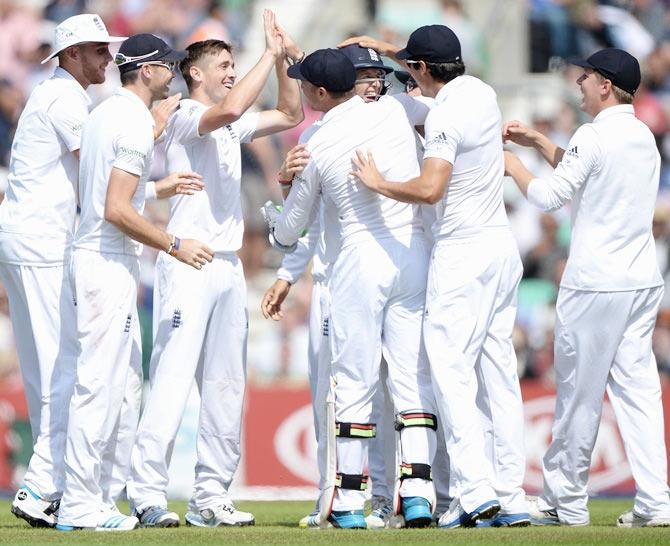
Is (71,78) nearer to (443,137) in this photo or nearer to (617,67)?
(443,137)

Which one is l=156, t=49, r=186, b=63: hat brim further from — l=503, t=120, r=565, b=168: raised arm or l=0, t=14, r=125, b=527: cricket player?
l=503, t=120, r=565, b=168: raised arm

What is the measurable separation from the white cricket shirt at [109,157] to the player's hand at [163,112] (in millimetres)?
221

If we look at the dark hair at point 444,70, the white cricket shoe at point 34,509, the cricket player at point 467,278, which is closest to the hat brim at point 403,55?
the cricket player at point 467,278

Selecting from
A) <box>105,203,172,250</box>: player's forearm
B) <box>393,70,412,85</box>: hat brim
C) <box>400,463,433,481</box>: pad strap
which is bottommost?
<box>400,463,433,481</box>: pad strap

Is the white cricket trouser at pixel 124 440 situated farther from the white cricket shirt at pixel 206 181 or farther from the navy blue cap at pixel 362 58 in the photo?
the navy blue cap at pixel 362 58

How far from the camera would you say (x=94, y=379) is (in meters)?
7.70

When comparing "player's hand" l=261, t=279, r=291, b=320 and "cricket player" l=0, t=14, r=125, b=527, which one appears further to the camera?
"player's hand" l=261, t=279, r=291, b=320

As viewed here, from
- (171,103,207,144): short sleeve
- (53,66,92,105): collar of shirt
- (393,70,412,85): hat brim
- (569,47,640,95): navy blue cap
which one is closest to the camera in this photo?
(569,47,640,95): navy blue cap

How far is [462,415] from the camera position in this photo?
766 cm

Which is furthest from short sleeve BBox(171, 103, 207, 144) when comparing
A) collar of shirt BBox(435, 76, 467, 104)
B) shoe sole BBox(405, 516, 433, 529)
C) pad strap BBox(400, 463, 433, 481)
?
shoe sole BBox(405, 516, 433, 529)

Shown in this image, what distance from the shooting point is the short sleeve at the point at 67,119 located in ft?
27.5

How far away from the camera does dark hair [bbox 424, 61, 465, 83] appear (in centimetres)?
798

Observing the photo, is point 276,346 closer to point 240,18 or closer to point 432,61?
point 240,18

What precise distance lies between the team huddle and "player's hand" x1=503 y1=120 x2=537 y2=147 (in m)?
0.02
